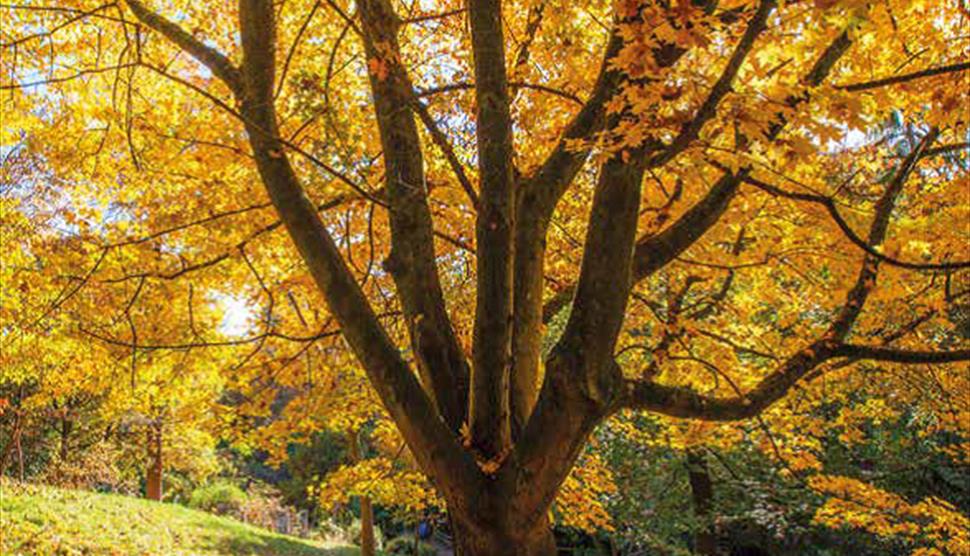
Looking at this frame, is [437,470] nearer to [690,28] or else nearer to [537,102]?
[690,28]

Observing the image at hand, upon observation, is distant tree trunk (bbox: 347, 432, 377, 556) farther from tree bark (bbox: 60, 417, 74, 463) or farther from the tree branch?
the tree branch

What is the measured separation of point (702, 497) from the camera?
Result: 10.9 metres

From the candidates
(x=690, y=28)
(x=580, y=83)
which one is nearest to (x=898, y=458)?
(x=580, y=83)

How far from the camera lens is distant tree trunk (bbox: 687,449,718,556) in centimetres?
1059

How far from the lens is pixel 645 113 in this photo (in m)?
2.31

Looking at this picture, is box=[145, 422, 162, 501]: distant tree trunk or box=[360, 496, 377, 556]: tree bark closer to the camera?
box=[360, 496, 377, 556]: tree bark

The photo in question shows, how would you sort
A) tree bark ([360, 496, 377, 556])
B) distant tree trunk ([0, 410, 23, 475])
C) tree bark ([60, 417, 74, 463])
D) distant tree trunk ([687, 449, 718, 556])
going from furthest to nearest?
tree bark ([60, 417, 74, 463])
distant tree trunk ([0, 410, 23, 475])
tree bark ([360, 496, 377, 556])
distant tree trunk ([687, 449, 718, 556])

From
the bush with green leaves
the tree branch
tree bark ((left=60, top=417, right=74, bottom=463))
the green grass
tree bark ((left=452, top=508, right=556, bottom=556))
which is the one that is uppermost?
tree bark ((left=60, top=417, right=74, bottom=463))

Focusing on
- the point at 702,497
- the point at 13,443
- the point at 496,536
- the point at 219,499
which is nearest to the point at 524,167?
the point at 496,536

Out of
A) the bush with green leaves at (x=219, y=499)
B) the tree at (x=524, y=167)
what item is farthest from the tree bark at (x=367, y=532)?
the bush with green leaves at (x=219, y=499)

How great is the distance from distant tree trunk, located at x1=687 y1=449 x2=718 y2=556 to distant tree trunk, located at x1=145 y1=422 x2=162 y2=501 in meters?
13.8

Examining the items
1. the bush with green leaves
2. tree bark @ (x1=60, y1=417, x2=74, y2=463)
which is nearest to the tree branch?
tree bark @ (x1=60, y1=417, x2=74, y2=463)

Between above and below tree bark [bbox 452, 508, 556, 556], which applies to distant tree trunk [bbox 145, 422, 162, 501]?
above

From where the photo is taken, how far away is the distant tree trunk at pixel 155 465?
17981 millimetres
